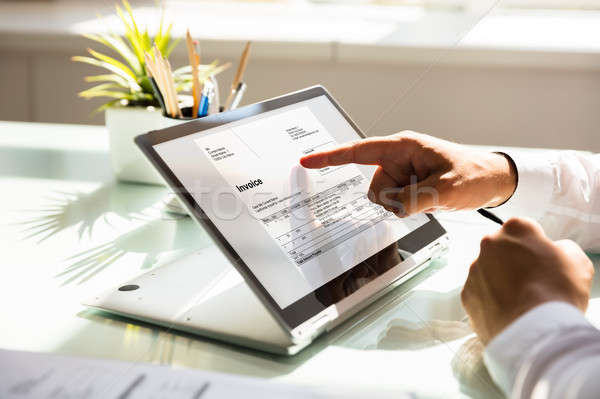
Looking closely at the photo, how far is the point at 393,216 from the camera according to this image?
743mm

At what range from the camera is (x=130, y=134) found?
41.4 inches

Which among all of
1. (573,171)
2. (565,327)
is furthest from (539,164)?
(565,327)

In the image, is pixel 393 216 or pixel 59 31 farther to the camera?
pixel 59 31

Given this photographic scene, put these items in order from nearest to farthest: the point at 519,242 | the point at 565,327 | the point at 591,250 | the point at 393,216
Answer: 1. the point at 565,327
2. the point at 519,242
3. the point at 393,216
4. the point at 591,250

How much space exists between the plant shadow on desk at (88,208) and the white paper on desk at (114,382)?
36 cm

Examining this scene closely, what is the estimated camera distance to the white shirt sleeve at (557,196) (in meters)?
0.86

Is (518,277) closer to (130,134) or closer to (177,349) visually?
(177,349)

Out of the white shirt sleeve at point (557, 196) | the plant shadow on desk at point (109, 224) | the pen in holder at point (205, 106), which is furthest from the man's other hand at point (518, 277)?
the pen in holder at point (205, 106)

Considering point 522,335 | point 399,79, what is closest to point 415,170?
point 522,335

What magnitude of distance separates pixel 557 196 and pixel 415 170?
242mm

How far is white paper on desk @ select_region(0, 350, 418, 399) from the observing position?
0.48 meters

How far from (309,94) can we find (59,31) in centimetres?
154

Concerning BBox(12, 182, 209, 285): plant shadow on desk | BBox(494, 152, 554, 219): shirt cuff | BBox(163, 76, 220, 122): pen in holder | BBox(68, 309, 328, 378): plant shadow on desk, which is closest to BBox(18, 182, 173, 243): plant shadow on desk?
BBox(12, 182, 209, 285): plant shadow on desk

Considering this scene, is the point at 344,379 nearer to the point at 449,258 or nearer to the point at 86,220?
the point at 449,258
